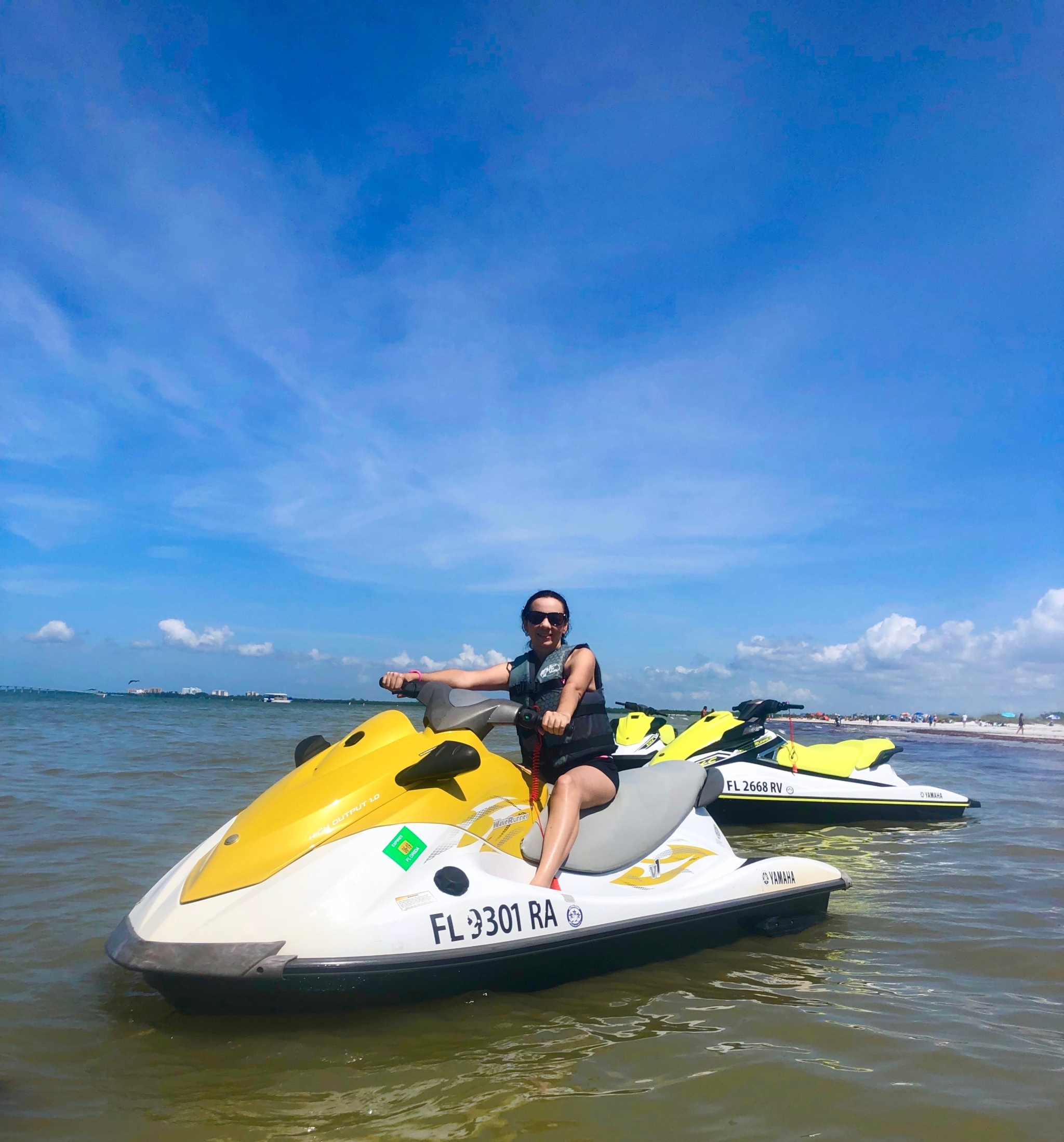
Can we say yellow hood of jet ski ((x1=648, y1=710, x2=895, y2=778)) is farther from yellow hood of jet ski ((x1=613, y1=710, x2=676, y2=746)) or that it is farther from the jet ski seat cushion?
yellow hood of jet ski ((x1=613, y1=710, x2=676, y2=746))

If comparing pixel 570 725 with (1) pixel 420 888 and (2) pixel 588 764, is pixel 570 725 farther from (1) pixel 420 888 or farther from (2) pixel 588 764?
(1) pixel 420 888

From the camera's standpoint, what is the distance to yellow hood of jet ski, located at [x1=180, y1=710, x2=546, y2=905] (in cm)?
304

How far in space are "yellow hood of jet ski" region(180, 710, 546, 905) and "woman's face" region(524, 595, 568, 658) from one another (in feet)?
2.39

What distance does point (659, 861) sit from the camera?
409 cm

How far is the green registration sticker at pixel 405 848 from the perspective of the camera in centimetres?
312

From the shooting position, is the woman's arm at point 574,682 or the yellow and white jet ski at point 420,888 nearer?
the yellow and white jet ski at point 420,888

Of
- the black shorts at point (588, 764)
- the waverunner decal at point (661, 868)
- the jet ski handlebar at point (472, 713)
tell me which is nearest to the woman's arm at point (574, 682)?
the jet ski handlebar at point (472, 713)

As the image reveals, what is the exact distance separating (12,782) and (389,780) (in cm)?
758

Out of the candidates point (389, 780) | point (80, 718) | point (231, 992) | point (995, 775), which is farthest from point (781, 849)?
point (80, 718)

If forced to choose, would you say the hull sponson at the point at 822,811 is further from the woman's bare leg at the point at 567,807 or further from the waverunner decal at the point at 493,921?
the waverunner decal at the point at 493,921

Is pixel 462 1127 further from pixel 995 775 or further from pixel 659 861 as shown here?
pixel 995 775

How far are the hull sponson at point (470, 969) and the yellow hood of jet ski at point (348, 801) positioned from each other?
1.19ft

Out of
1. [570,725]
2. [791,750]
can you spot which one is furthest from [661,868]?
[791,750]

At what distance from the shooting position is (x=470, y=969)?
3.12 meters
